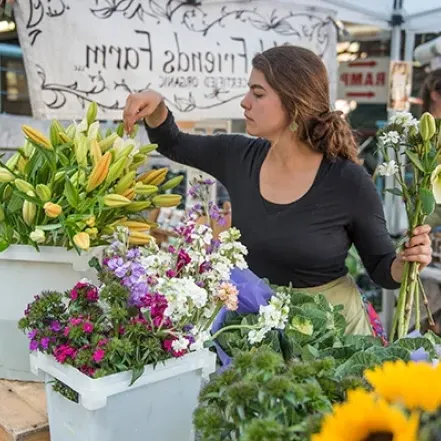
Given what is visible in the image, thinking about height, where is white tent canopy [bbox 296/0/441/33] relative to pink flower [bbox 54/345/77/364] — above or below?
above

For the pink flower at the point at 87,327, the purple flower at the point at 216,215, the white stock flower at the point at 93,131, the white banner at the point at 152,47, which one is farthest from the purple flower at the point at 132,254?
the white banner at the point at 152,47

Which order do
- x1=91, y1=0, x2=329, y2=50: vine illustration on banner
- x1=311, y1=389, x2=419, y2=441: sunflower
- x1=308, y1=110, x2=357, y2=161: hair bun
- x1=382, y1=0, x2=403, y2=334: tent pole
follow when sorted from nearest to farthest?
x1=311, y1=389, x2=419, y2=441: sunflower < x1=308, y1=110, x2=357, y2=161: hair bun < x1=91, y1=0, x2=329, y2=50: vine illustration on banner < x1=382, y1=0, x2=403, y2=334: tent pole

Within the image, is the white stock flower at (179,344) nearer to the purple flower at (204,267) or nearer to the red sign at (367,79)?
the purple flower at (204,267)

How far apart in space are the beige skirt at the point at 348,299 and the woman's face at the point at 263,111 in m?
0.38

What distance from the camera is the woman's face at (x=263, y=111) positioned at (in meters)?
1.36

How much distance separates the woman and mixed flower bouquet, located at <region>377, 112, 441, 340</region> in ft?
0.80

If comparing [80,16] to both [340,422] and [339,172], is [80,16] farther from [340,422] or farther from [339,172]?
[340,422]

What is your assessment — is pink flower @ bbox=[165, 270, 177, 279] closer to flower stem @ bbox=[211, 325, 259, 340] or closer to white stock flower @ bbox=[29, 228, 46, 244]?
flower stem @ bbox=[211, 325, 259, 340]

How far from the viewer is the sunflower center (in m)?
0.50

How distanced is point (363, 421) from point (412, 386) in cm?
6

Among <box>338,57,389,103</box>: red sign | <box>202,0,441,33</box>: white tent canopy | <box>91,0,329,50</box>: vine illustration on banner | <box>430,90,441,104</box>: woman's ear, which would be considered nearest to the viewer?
<box>91,0,329,50</box>: vine illustration on banner

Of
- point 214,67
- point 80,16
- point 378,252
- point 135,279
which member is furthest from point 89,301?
point 214,67

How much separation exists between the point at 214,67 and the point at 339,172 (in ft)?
3.53

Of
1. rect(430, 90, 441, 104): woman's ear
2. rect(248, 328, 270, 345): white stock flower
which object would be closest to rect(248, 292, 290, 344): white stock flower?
rect(248, 328, 270, 345): white stock flower
